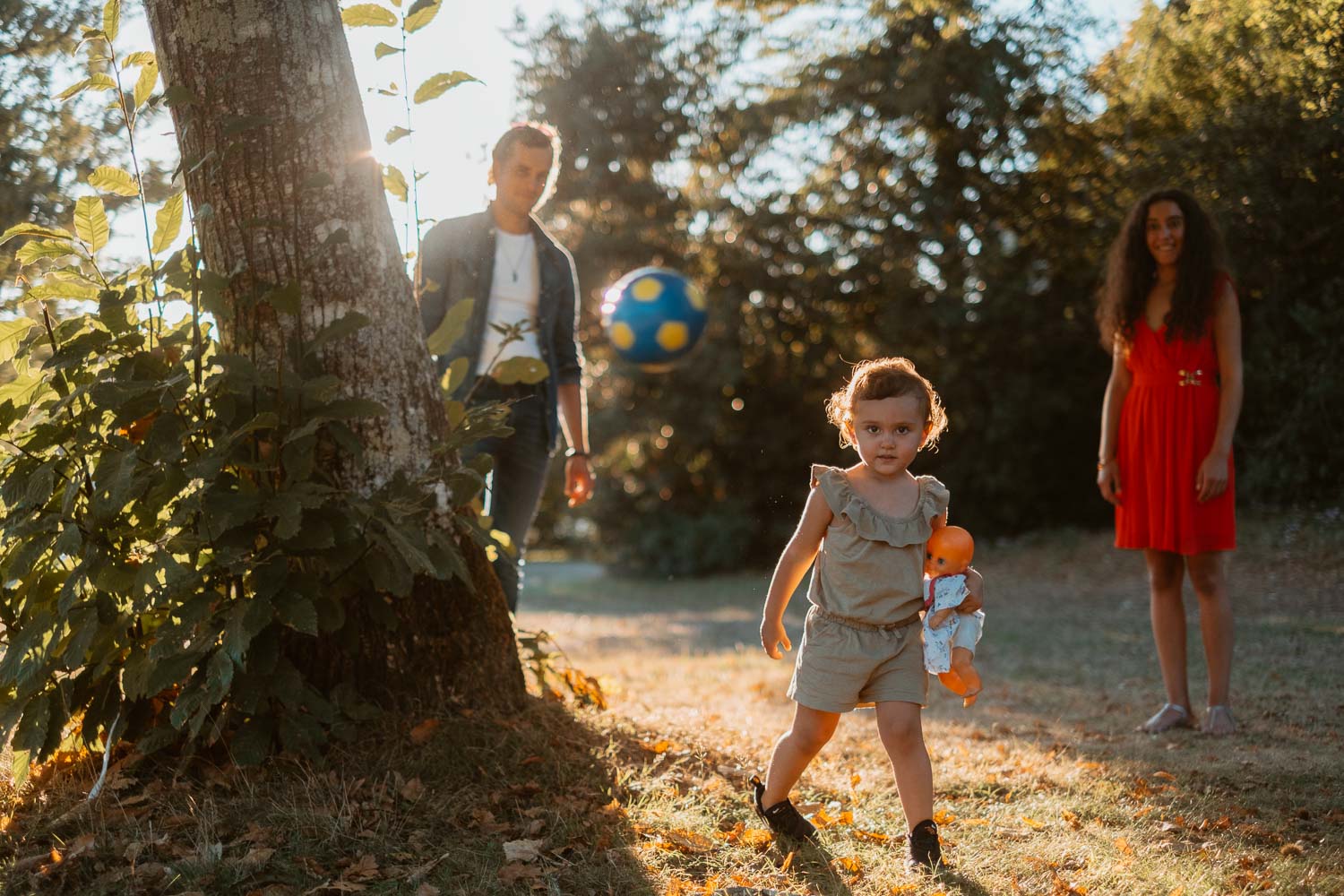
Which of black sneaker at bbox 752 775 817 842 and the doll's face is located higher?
the doll's face

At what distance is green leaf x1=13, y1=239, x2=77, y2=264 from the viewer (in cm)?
250

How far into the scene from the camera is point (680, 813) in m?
2.79

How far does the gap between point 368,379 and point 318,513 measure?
0.47 m

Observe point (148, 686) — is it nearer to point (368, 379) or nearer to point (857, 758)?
point (368, 379)

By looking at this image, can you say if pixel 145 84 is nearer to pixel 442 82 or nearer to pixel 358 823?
pixel 442 82

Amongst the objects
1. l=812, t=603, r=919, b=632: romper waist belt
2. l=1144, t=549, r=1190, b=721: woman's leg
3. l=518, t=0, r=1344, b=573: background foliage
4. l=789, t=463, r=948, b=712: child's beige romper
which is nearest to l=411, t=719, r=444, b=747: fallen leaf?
l=789, t=463, r=948, b=712: child's beige romper

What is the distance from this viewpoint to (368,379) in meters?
2.94

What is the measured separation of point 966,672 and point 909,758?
0.24 m

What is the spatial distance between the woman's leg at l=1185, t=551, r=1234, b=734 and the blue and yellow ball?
4.23 m

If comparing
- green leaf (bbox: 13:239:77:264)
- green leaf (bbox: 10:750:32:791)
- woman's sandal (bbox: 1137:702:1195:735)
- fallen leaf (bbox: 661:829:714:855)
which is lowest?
woman's sandal (bbox: 1137:702:1195:735)

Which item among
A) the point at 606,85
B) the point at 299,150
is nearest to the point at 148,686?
the point at 299,150

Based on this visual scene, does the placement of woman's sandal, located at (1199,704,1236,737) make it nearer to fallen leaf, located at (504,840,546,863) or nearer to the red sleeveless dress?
the red sleeveless dress

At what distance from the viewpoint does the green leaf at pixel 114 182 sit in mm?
2590

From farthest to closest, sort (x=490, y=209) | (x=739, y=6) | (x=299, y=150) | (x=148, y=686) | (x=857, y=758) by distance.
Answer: (x=739, y=6) → (x=490, y=209) → (x=857, y=758) → (x=299, y=150) → (x=148, y=686)
